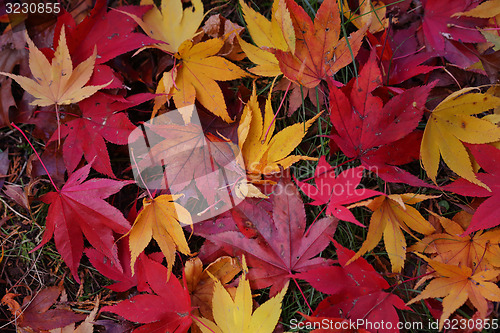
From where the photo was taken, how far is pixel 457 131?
3.02 feet

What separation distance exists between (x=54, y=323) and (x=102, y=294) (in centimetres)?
15

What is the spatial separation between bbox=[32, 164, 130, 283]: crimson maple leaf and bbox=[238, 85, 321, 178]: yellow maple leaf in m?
0.38

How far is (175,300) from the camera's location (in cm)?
96

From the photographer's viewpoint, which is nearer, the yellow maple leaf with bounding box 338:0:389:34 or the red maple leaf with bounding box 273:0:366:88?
the red maple leaf with bounding box 273:0:366:88

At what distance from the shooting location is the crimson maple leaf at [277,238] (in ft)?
3.13

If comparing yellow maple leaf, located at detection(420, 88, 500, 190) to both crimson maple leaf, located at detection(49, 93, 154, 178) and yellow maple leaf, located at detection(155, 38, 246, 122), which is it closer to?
yellow maple leaf, located at detection(155, 38, 246, 122)

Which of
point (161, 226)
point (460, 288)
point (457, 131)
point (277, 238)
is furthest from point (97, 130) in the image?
point (460, 288)

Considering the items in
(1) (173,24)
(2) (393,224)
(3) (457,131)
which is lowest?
(2) (393,224)

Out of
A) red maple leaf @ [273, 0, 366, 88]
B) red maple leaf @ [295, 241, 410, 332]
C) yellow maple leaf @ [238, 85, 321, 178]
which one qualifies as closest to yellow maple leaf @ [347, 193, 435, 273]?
red maple leaf @ [295, 241, 410, 332]

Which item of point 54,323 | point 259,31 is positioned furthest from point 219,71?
point 54,323

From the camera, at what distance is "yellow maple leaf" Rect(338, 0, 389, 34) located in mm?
1039

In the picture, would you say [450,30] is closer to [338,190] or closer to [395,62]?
[395,62]

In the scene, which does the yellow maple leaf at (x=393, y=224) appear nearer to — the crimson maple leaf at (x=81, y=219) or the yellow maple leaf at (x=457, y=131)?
the yellow maple leaf at (x=457, y=131)

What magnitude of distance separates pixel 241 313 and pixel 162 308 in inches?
9.0
